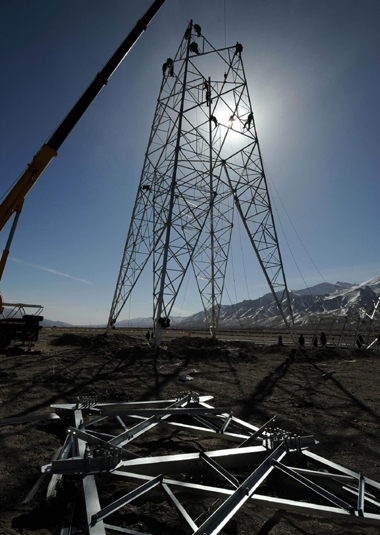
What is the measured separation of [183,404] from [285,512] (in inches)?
110

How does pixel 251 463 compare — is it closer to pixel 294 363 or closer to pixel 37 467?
pixel 37 467

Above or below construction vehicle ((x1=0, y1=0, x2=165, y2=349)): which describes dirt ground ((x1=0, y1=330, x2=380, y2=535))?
below

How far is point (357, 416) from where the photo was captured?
634 centimetres

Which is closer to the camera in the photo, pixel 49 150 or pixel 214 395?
pixel 214 395

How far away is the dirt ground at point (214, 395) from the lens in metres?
2.97

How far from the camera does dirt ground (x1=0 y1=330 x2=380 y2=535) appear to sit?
9.75ft

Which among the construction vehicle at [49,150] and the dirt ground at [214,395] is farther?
the construction vehicle at [49,150]

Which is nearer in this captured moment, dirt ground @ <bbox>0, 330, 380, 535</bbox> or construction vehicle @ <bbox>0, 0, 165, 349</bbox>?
dirt ground @ <bbox>0, 330, 380, 535</bbox>

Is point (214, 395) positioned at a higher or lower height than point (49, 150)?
lower

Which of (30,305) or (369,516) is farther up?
(30,305)

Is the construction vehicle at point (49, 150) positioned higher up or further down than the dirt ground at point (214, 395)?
higher up

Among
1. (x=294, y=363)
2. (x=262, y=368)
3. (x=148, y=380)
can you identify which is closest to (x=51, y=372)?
(x=148, y=380)

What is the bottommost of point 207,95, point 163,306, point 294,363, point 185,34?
point 294,363

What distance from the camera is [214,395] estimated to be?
7.94 metres
